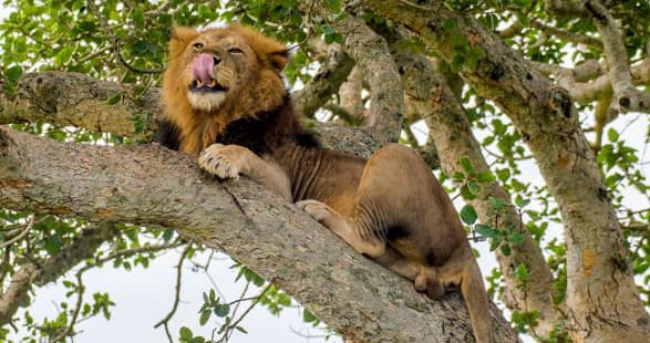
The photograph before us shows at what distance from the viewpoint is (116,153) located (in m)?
3.51

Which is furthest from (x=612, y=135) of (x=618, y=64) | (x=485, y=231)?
(x=485, y=231)

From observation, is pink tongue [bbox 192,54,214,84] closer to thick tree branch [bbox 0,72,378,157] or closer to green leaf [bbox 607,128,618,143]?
thick tree branch [bbox 0,72,378,157]

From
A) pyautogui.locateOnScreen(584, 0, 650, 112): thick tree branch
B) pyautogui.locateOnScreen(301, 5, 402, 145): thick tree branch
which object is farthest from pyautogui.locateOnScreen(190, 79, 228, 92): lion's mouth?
pyautogui.locateOnScreen(584, 0, 650, 112): thick tree branch

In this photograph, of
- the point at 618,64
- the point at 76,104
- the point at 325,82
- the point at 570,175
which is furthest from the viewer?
the point at 325,82

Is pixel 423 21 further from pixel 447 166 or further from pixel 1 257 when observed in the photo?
pixel 1 257

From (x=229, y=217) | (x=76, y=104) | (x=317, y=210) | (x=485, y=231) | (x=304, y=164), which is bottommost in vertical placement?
(x=229, y=217)

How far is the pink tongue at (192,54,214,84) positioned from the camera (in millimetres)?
4852

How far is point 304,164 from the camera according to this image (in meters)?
4.99

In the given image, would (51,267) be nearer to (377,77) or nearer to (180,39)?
(180,39)

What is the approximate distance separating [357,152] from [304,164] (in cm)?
108

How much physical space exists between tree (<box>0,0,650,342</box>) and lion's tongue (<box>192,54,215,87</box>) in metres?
0.39

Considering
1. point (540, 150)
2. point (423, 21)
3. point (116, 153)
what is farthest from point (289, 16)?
point (116, 153)

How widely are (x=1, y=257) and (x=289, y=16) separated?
3456 mm

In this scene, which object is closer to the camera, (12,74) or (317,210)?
(12,74)
